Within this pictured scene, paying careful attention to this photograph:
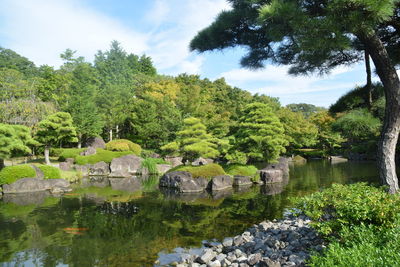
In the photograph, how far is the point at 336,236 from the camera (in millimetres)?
3920

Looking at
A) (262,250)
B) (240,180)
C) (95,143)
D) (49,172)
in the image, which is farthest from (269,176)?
(95,143)

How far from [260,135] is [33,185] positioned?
441 inches

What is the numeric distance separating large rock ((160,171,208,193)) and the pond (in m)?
0.94

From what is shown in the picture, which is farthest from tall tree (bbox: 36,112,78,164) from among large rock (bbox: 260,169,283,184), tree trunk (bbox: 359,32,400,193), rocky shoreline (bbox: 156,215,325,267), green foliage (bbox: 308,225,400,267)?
green foliage (bbox: 308,225,400,267)

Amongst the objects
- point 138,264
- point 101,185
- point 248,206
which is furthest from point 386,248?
point 101,185

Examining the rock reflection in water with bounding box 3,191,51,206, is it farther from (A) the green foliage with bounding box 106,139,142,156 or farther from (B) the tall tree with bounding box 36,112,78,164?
(A) the green foliage with bounding box 106,139,142,156

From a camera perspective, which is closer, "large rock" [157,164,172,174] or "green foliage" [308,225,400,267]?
"green foliage" [308,225,400,267]

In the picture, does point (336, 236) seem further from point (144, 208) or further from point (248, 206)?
point (144, 208)

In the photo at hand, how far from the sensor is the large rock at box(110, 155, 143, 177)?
17.8 metres

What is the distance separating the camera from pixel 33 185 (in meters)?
12.5

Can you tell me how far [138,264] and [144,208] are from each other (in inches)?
174

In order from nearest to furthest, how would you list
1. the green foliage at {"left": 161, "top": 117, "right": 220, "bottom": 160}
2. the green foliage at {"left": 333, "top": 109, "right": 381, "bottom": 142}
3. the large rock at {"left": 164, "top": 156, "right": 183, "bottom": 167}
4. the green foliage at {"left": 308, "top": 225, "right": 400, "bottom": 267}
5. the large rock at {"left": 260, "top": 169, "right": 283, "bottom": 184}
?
1. the green foliage at {"left": 308, "top": 225, "right": 400, "bottom": 267}
2. the green foliage at {"left": 333, "top": 109, "right": 381, "bottom": 142}
3. the green foliage at {"left": 161, "top": 117, "right": 220, "bottom": 160}
4. the large rock at {"left": 260, "top": 169, "right": 283, "bottom": 184}
5. the large rock at {"left": 164, "top": 156, "right": 183, "bottom": 167}

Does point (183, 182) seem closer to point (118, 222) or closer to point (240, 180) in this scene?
point (240, 180)

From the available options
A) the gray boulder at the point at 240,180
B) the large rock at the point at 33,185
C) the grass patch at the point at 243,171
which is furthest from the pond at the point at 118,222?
the grass patch at the point at 243,171
